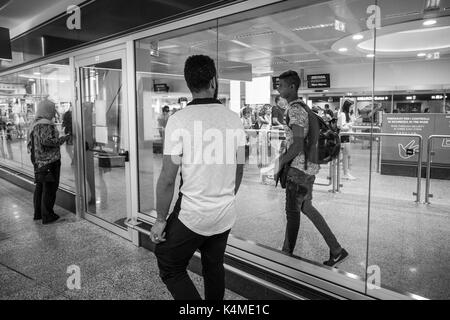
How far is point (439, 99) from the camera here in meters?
8.96

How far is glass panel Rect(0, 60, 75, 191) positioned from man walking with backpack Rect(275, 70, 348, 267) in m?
3.20

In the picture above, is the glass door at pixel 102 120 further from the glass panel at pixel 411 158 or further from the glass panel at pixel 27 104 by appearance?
the glass panel at pixel 411 158

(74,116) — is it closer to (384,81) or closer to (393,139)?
(393,139)

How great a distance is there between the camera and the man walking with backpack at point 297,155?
263 cm

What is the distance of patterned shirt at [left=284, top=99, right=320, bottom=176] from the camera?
8.63ft

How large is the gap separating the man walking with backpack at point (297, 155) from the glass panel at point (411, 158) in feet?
2.30

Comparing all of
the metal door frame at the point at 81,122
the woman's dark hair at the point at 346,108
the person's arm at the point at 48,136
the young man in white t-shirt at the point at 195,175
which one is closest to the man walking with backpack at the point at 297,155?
the young man in white t-shirt at the point at 195,175

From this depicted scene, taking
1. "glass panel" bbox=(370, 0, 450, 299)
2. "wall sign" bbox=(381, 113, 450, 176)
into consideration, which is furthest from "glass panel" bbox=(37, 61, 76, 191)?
"wall sign" bbox=(381, 113, 450, 176)

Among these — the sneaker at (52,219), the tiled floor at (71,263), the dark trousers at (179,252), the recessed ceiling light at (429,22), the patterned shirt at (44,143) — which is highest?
the recessed ceiling light at (429,22)

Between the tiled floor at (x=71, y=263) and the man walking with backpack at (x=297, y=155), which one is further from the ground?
the man walking with backpack at (x=297, y=155)

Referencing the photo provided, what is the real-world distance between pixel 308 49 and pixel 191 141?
871 centimetres

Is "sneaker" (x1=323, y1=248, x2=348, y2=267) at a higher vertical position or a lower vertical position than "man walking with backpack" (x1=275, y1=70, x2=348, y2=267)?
lower

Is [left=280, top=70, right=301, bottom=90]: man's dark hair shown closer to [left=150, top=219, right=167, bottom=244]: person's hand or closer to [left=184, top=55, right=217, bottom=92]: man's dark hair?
[left=184, top=55, right=217, bottom=92]: man's dark hair

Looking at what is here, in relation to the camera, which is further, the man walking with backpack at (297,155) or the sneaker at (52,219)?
the sneaker at (52,219)
